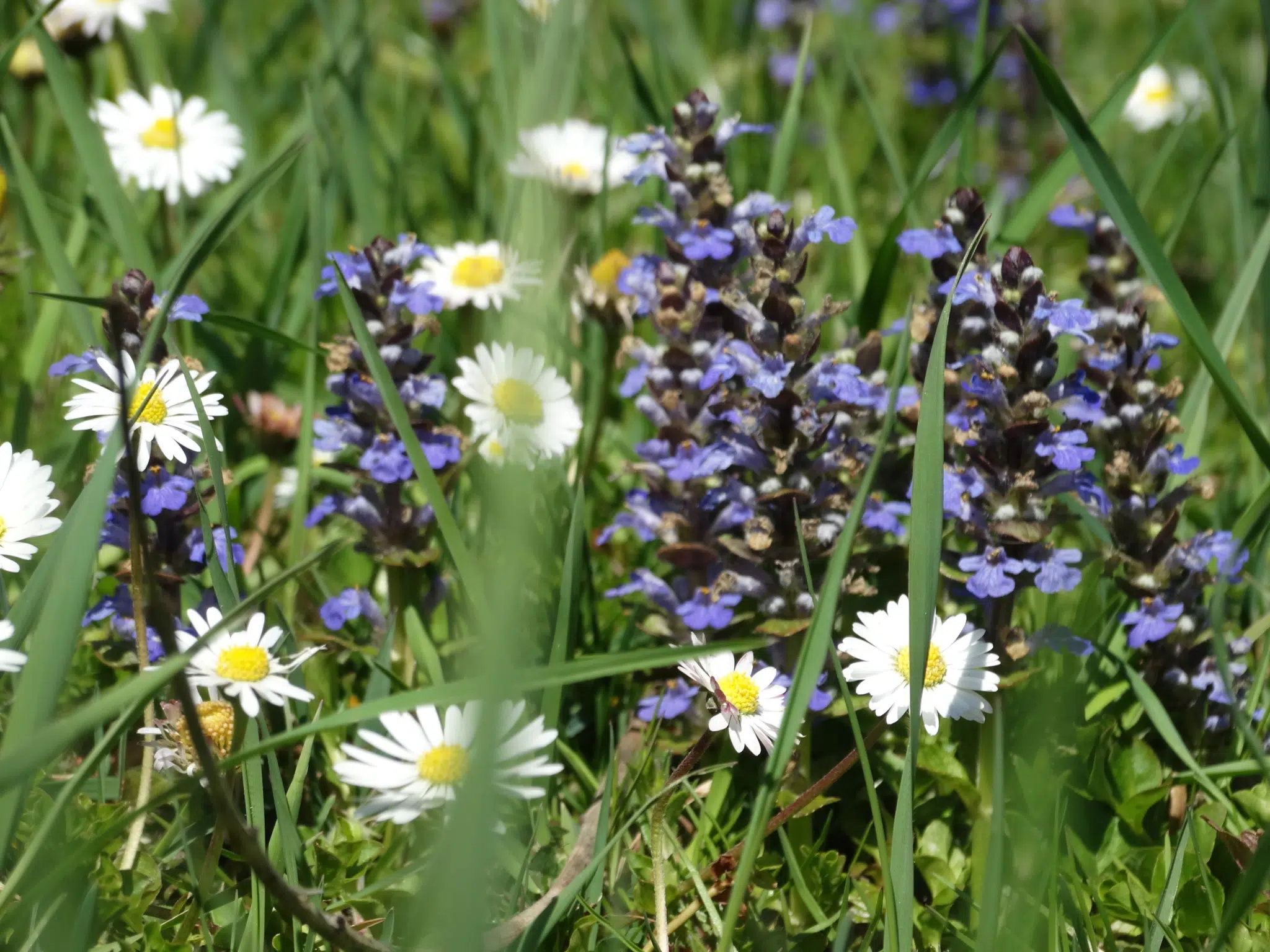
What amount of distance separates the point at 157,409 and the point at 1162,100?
4.75 m

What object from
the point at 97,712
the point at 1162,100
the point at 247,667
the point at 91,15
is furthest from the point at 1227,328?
the point at 1162,100

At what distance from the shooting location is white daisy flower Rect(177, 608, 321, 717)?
1.67 m

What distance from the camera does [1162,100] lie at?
5.24 meters

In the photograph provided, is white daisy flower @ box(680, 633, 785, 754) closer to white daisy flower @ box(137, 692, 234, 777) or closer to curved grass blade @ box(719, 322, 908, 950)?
curved grass blade @ box(719, 322, 908, 950)

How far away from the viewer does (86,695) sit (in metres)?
2.31

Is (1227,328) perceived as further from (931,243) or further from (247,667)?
(247,667)

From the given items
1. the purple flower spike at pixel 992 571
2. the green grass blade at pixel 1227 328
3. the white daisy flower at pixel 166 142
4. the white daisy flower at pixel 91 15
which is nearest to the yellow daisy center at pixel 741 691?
the purple flower spike at pixel 992 571

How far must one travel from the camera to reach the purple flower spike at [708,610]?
6.86ft

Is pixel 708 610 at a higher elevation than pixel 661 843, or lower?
higher

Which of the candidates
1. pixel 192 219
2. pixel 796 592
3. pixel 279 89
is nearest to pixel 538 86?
pixel 796 592

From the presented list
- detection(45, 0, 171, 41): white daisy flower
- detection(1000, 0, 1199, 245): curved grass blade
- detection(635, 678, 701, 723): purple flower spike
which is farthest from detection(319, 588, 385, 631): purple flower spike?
detection(45, 0, 171, 41): white daisy flower

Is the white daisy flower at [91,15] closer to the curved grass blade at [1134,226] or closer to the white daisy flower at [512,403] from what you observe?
the white daisy flower at [512,403]

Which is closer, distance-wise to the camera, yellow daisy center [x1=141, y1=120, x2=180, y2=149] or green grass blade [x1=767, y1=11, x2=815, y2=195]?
green grass blade [x1=767, y1=11, x2=815, y2=195]

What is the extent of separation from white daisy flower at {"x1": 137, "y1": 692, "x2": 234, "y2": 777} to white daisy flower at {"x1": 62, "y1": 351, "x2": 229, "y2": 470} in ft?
1.28
